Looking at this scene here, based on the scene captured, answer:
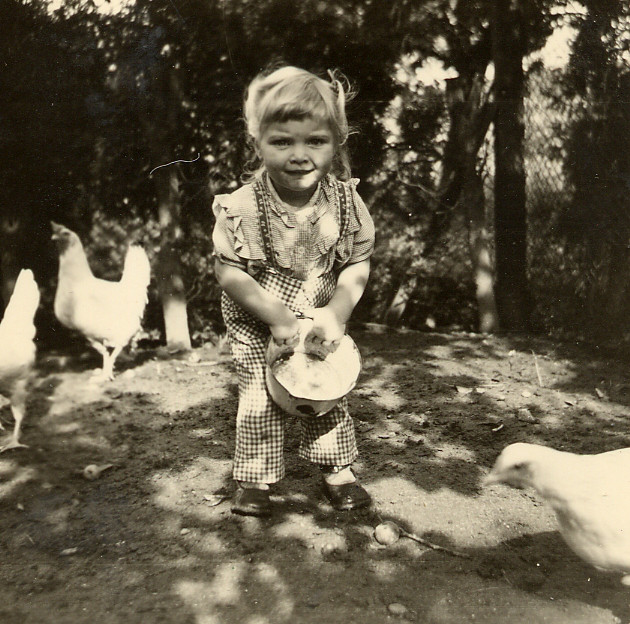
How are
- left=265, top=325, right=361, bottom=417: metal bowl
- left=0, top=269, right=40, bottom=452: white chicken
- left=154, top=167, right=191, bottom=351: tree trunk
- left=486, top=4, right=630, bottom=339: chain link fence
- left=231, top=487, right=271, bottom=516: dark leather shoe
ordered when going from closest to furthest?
1. left=265, top=325, right=361, bottom=417: metal bowl
2. left=231, top=487, right=271, bottom=516: dark leather shoe
3. left=0, top=269, right=40, bottom=452: white chicken
4. left=486, top=4, right=630, bottom=339: chain link fence
5. left=154, top=167, right=191, bottom=351: tree trunk

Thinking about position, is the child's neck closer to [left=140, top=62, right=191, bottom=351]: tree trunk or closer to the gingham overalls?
the gingham overalls

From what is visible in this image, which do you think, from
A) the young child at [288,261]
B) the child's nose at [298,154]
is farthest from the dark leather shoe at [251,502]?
A: the child's nose at [298,154]

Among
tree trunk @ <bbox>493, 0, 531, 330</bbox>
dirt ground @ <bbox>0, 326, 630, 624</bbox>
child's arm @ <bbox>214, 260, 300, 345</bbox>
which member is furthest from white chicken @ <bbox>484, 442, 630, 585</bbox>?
tree trunk @ <bbox>493, 0, 531, 330</bbox>

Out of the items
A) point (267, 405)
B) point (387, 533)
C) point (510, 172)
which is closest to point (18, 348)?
point (267, 405)

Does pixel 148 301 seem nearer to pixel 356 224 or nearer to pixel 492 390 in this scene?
pixel 356 224

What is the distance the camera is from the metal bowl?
1757 millimetres

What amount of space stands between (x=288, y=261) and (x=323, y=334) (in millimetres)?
273

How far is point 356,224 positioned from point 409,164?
1577 millimetres

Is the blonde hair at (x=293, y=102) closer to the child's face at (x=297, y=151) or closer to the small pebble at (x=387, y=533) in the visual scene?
the child's face at (x=297, y=151)

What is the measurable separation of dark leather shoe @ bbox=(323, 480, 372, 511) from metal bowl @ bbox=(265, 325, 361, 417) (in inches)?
13.0

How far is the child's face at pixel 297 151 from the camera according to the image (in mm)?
1885

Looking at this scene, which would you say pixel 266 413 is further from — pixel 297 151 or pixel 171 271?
pixel 171 271

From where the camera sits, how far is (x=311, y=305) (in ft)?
6.59

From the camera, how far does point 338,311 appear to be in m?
1.95
